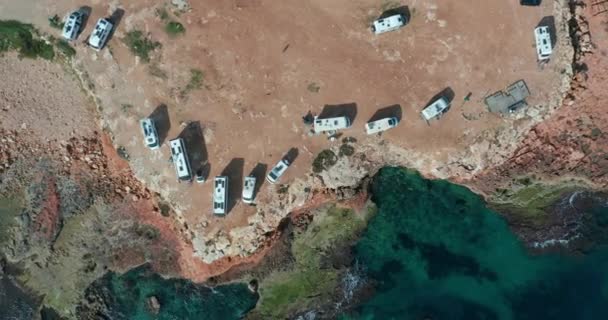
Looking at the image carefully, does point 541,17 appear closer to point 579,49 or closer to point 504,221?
point 579,49

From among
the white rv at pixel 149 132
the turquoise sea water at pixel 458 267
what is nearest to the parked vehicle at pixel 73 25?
the white rv at pixel 149 132

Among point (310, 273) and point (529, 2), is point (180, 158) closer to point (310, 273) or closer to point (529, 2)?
point (310, 273)

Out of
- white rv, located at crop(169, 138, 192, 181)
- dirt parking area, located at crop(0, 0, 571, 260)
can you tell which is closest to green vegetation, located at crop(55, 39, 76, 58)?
dirt parking area, located at crop(0, 0, 571, 260)

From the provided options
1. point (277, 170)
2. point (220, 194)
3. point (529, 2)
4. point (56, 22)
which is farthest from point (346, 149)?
point (56, 22)

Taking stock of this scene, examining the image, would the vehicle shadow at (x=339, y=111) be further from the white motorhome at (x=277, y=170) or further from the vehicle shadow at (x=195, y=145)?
the vehicle shadow at (x=195, y=145)

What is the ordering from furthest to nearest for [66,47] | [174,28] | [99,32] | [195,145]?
[66,47] → [195,145] → [174,28] → [99,32]

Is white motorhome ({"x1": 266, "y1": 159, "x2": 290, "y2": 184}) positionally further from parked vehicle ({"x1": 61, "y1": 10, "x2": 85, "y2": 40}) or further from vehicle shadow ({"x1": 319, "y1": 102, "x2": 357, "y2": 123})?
parked vehicle ({"x1": 61, "y1": 10, "x2": 85, "y2": 40})
